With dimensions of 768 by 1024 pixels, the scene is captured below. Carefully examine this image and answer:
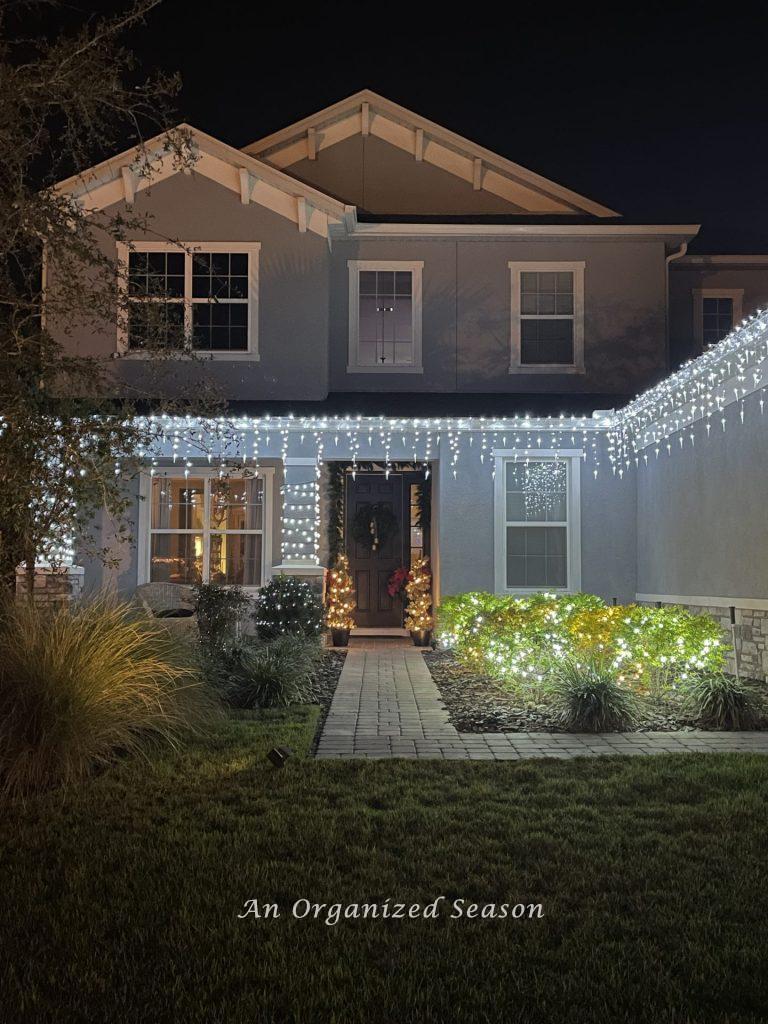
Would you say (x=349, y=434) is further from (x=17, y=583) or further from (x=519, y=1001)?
(x=519, y=1001)

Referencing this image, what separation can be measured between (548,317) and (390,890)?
39.5 feet

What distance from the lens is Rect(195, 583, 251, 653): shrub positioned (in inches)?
448

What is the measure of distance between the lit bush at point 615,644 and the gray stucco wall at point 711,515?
0.81 m

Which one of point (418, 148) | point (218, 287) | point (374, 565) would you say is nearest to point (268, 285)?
point (218, 287)

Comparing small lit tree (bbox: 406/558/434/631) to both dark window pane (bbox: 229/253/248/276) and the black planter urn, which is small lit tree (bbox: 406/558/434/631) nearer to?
the black planter urn

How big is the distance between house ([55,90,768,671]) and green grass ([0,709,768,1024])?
700cm

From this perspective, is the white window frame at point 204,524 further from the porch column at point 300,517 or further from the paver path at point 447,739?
the paver path at point 447,739

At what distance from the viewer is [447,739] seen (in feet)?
23.4

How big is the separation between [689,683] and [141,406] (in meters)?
8.39

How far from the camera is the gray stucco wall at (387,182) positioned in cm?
1580

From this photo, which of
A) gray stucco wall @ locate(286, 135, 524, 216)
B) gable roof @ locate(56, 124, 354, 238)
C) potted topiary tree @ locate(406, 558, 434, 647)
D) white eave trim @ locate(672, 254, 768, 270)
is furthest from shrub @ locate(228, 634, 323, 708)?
white eave trim @ locate(672, 254, 768, 270)

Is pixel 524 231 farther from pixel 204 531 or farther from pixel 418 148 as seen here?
pixel 204 531

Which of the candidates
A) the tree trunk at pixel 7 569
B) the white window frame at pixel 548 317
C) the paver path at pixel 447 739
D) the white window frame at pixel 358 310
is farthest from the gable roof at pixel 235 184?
the paver path at pixel 447 739

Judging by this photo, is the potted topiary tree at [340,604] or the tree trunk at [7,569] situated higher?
the tree trunk at [7,569]
